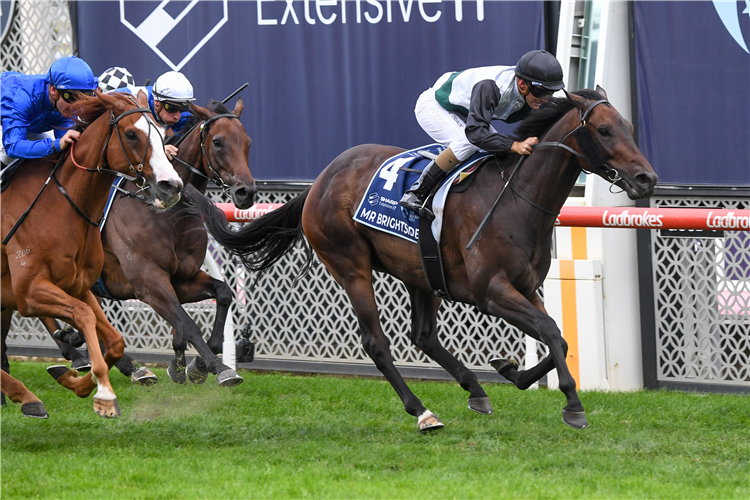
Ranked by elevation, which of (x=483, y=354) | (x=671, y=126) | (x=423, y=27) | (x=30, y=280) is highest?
(x=423, y=27)

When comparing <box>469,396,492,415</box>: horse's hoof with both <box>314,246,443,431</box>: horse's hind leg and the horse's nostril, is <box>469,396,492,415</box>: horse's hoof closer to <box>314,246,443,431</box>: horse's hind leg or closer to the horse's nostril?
<box>314,246,443,431</box>: horse's hind leg

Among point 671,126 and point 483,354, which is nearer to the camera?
point 671,126

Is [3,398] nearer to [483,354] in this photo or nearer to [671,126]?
[483,354]

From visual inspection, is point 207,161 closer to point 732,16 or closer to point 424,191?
point 424,191

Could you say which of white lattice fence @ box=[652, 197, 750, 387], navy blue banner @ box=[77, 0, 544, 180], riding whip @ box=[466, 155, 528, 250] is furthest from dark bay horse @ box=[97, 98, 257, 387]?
white lattice fence @ box=[652, 197, 750, 387]

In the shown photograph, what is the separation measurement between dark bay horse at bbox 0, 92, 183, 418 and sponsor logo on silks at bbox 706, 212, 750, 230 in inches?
117

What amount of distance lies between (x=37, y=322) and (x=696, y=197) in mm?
5339

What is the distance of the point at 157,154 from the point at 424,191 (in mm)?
1401

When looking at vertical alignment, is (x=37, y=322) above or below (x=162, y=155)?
below

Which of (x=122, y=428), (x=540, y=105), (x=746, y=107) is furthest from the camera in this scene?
(x=746, y=107)

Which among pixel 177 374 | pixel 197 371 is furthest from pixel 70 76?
pixel 177 374

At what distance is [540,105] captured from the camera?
5.05 m

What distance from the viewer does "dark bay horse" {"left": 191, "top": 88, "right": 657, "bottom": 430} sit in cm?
470

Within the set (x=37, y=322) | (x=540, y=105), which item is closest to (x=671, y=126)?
(x=540, y=105)
